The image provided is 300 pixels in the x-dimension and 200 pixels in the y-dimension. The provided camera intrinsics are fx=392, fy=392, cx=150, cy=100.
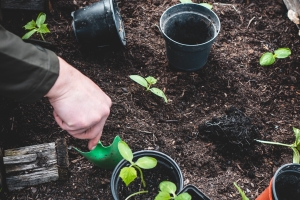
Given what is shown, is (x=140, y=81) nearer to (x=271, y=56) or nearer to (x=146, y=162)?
(x=146, y=162)

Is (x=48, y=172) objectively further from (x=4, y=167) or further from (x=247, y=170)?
(x=247, y=170)

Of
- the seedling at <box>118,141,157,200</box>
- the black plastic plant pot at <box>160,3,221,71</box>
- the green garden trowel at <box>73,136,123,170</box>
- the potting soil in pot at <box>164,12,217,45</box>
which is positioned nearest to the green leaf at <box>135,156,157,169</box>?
the seedling at <box>118,141,157,200</box>

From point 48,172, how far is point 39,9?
3.98 feet

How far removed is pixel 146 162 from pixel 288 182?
0.63 m

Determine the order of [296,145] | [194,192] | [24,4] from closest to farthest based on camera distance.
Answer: [194,192]
[296,145]
[24,4]

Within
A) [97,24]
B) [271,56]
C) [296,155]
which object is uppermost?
[97,24]

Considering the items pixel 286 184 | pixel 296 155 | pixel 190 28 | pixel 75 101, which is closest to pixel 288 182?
pixel 286 184

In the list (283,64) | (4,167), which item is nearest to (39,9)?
(4,167)

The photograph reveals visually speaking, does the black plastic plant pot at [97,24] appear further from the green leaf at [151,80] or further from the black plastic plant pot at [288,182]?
the black plastic plant pot at [288,182]

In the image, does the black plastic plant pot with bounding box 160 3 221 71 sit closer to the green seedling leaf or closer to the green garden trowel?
the green garden trowel

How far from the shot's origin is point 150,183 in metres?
1.84

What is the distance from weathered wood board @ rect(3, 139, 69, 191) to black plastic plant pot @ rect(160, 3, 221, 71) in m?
0.86

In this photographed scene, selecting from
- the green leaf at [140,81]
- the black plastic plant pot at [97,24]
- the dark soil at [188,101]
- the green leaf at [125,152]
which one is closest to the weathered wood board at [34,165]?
the dark soil at [188,101]

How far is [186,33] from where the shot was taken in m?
2.45
